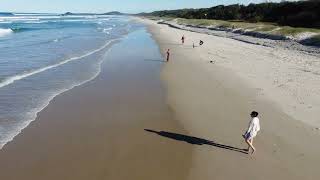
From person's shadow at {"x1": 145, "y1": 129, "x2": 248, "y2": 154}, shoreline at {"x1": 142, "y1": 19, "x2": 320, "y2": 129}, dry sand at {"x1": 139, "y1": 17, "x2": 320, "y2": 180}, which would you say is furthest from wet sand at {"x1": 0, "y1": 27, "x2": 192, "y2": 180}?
shoreline at {"x1": 142, "y1": 19, "x2": 320, "y2": 129}

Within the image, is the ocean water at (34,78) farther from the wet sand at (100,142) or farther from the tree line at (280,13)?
the tree line at (280,13)

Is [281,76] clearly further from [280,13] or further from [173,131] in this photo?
[280,13]

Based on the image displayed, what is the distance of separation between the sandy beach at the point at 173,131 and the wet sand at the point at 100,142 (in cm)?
2

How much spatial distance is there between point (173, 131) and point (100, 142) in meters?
2.44

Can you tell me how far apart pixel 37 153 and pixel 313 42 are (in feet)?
106

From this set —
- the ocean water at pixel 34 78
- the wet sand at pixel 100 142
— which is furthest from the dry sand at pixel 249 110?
the ocean water at pixel 34 78

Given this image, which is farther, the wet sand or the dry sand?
the dry sand

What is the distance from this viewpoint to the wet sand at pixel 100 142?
32.3 feet

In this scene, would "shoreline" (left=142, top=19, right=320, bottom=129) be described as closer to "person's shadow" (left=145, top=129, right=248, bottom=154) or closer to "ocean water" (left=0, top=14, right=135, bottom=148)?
"person's shadow" (left=145, top=129, right=248, bottom=154)

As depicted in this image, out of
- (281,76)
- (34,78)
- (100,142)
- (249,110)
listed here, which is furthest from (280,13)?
(100,142)

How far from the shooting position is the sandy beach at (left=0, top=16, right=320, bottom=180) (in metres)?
9.98

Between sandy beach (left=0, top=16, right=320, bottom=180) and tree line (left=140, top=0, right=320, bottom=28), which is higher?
sandy beach (left=0, top=16, right=320, bottom=180)

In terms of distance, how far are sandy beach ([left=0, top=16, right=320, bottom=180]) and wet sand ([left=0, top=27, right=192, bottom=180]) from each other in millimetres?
25

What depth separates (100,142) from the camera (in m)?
11.8
